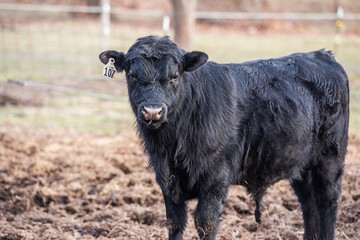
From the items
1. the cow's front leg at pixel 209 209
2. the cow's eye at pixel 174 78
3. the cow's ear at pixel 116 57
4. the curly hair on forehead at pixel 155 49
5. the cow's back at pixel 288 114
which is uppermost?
the curly hair on forehead at pixel 155 49

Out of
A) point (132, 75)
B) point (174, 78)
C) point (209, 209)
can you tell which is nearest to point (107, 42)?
point (132, 75)

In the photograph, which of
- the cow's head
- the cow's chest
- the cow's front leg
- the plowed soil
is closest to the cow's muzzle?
the cow's head

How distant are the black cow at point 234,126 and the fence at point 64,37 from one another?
907 centimetres

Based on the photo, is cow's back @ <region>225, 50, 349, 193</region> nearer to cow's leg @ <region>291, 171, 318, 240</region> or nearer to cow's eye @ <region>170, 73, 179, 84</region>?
cow's leg @ <region>291, 171, 318, 240</region>

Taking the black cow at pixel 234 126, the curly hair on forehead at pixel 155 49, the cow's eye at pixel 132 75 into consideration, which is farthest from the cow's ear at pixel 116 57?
the cow's eye at pixel 132 75

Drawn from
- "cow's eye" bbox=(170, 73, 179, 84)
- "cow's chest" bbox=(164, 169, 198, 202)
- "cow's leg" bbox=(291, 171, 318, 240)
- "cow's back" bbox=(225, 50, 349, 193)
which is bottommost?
"cow's leg" bbox=(291, 171, 318, 240)

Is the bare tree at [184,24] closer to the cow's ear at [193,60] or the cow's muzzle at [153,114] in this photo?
the cow's ear at [193,60]

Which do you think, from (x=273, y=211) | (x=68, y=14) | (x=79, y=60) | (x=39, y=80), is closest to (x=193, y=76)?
(x=273, y=211)

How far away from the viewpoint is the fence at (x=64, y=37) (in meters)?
14.3

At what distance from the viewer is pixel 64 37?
820 inches

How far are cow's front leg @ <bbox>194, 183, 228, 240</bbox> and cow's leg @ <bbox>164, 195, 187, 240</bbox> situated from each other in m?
0.22

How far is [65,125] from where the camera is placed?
9.49 m

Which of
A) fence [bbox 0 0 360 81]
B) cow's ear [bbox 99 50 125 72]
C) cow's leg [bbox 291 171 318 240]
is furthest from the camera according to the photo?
fence [bbox 0 0 360 81]

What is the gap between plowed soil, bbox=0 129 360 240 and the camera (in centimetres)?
504
